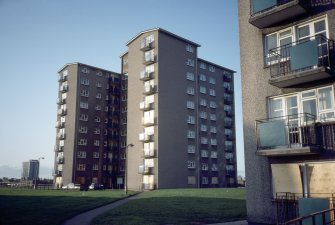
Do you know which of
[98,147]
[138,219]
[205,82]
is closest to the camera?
[138,219]

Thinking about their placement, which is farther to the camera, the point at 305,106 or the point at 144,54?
the point at 144,54

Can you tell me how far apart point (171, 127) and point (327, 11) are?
46.4 m

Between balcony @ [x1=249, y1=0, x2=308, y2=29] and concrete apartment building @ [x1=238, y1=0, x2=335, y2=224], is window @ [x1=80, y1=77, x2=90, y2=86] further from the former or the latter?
concrete apartment building @ [x1=238, y1=0, x2=335, y2=224]

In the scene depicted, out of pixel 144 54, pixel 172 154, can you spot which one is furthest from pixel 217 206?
pixel 144 54

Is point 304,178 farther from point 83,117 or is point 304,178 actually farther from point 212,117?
point 83,117

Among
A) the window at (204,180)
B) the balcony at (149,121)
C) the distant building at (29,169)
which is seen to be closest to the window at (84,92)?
the balcony at (149,121)

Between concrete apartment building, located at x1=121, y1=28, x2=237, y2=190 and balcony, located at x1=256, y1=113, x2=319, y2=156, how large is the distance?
138ft

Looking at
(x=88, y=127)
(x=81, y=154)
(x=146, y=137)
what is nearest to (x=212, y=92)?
(x=146, y=137)

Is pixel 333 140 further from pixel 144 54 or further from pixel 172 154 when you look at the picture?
pixel 144 54

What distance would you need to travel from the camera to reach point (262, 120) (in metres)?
16.2

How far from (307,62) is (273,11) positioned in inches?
127

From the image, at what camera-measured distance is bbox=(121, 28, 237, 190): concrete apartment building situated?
58062 millimetres

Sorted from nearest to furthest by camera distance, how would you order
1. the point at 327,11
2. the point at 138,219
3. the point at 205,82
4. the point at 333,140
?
the point at 333,140, the point at 327,11, the point at 138,219, the point at 205,82

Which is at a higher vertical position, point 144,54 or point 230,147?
point 144,54
